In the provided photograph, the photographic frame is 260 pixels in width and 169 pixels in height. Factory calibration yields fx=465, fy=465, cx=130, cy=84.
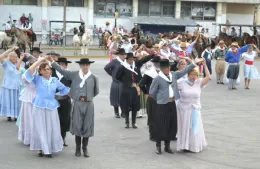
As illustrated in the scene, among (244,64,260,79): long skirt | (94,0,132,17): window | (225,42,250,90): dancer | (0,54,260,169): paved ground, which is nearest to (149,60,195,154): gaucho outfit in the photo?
(0,54,260,169): paved ground

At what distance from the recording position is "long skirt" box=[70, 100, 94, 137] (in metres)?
8.29

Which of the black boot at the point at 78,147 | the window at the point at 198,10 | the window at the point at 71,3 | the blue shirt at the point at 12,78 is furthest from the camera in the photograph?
the window at the point at 198,10

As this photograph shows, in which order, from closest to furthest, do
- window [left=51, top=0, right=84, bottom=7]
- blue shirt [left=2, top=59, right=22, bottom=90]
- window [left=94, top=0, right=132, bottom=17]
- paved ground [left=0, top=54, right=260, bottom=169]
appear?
1. paved ground [left=0, top=54, right=260, bottom=169]
2. blue shirt [left=2, top=59, right=22, bottom=90]
3. window [left=51, top=0, right=84, bottom=7]
4. window [left=94, top=0, right=132, bottom=17]

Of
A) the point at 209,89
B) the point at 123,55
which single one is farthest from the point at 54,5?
the point at 123,55

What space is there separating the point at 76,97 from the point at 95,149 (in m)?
1.36

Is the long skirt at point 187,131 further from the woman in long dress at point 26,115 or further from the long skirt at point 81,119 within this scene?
the woman in long dress at point 26,115

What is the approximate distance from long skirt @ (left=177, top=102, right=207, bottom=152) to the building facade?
34.7 metres

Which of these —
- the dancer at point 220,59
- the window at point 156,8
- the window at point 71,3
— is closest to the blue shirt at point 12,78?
the dancer at point 220,59

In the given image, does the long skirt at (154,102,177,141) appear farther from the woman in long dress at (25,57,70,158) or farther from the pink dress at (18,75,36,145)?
the pink dress at (18,75,36,145)

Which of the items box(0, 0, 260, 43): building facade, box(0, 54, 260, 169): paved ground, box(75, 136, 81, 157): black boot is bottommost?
box(0, 54, 260, 169): paved ground

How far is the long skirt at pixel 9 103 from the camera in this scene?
1141cm

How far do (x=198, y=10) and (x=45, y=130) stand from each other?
43.1 metres

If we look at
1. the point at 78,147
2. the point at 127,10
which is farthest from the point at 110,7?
the point at 78,147

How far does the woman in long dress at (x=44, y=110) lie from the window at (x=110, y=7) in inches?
1519
